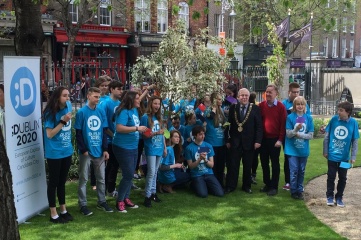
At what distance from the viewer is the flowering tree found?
7.15m

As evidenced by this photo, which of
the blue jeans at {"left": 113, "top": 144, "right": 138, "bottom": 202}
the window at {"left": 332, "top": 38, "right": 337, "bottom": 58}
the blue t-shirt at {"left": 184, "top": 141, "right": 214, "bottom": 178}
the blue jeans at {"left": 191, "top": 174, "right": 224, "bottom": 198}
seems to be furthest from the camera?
the window at {"left": 332, "top": 38, "right": 337, "bottom": 58}

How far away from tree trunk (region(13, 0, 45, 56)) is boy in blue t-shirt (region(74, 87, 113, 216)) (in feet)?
9.49

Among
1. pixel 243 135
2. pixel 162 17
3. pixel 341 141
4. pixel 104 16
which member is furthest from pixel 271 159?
pixel 162 17

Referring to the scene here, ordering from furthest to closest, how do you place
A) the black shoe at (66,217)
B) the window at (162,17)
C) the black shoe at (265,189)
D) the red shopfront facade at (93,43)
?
1. the window at (162,17)
2. the red shopfront facade at (93,43)
3. the black shoe at (265,189)
4. the black shoe at (66,217)

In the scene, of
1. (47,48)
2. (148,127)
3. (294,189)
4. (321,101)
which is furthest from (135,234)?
(47,48)

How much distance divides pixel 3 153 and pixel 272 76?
1201 cm

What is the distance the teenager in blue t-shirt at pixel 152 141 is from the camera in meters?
6.77

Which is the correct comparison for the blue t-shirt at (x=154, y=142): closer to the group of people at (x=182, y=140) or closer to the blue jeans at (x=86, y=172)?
the group of people at (x=182, y=140)

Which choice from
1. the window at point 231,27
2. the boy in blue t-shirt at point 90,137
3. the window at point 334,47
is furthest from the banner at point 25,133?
the window at point 334,47

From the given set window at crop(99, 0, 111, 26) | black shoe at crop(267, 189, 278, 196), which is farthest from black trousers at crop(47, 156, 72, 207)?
window at crop(99, 0, 111, 26)

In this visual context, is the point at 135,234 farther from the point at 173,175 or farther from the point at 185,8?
the point at 185,8

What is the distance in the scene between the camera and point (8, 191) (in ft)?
10.7

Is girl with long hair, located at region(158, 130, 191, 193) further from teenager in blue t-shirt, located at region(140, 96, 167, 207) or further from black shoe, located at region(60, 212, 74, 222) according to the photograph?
black shoe, located at region(60, 212, 74, 222)

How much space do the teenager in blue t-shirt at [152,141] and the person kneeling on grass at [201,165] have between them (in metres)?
0.83
